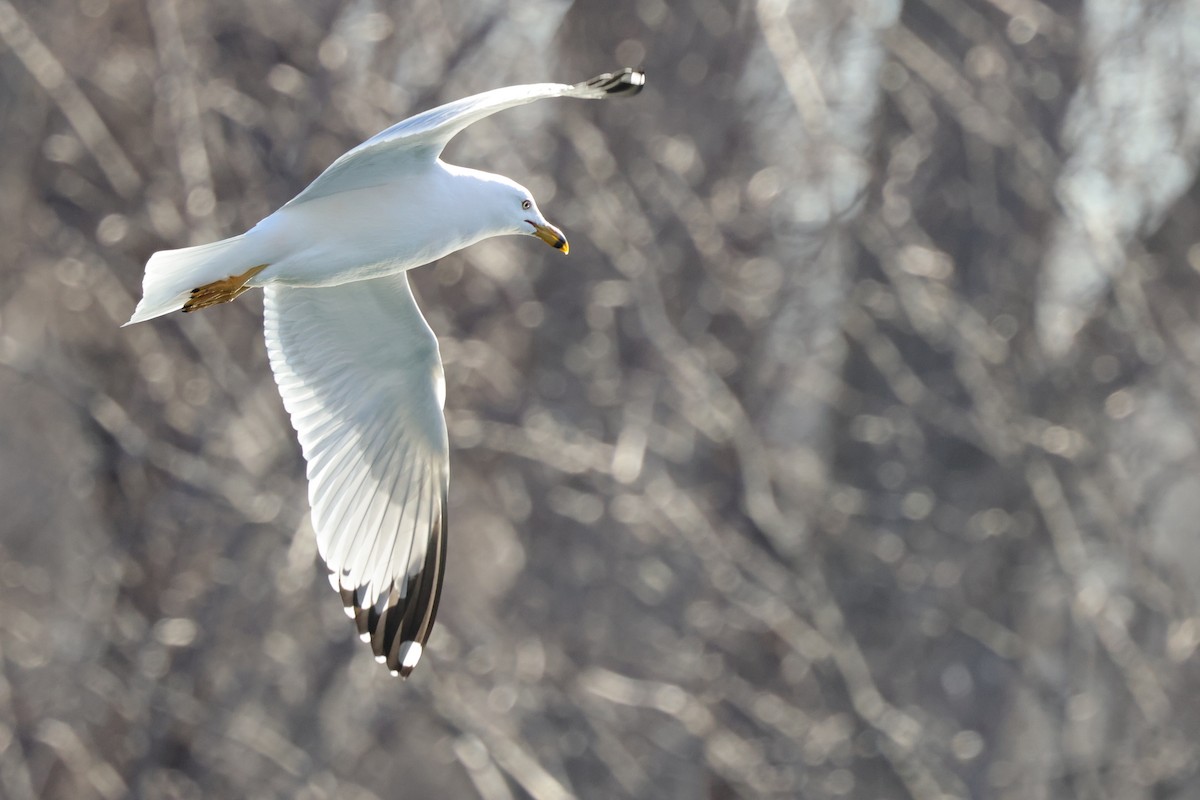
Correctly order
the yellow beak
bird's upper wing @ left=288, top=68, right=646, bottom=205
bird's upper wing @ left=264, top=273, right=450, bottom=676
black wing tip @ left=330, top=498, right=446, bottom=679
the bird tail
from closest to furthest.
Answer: bird's upper wing @ left=288, top=68, right=646, bottom=205 → the bird tail → the yellow beak → bird's upper wing @ left=264, top=273, right=450, bottom=676 → black wing tip @ left=330, top=498, right=446, bottom=679

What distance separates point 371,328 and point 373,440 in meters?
0.33

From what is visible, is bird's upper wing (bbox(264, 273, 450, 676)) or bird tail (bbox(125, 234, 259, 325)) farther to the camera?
bird's upper wing (bbox(264, 273, 450, 676))

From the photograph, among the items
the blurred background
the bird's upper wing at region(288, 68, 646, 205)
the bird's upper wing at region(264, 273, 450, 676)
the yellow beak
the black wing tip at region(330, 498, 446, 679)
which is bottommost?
the blurred background

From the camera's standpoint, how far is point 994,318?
8.20 metres

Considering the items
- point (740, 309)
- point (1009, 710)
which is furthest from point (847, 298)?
point (1009, 710)

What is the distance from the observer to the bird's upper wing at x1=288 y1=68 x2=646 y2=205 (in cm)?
337

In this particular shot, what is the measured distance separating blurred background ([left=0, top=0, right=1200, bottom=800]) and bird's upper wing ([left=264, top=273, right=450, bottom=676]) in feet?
8.59

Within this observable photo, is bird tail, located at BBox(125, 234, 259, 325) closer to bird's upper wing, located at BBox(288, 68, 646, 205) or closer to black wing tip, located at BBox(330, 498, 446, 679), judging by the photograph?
bird's upper wing, located at BBox(288, 68, 646, 205)

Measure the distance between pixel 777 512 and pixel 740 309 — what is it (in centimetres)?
89

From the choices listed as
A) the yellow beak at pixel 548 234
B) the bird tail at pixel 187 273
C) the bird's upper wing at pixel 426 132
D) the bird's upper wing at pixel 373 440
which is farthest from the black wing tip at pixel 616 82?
the bird's upper wing at pixel 373 440

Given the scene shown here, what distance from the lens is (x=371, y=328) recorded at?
179 inches

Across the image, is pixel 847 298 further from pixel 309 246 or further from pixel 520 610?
pixel 309 246

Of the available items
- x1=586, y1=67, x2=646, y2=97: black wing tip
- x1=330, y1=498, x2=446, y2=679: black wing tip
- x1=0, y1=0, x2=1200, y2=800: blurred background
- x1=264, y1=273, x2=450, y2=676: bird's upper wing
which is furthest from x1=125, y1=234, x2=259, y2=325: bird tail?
x1=0, y1=0, x2=1200, y2=800: blurred background

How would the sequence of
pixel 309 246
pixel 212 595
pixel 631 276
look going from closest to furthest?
pixel 309 246 < pixel 212 595 < pixel 631 276
